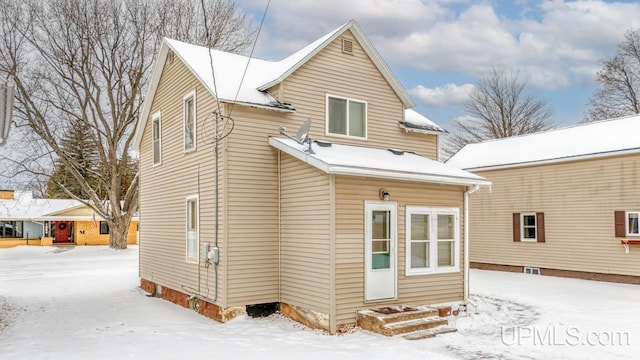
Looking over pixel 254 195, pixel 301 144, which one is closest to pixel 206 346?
pixel 254 195

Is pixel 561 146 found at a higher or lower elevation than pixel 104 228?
higher

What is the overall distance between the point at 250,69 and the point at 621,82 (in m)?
32.5

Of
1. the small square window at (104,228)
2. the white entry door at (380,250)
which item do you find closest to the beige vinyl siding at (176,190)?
the white entry door at (380,250)

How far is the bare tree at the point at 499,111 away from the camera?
130 feet

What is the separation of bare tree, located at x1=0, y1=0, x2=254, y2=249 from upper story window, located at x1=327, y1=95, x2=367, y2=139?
17451 millimetres

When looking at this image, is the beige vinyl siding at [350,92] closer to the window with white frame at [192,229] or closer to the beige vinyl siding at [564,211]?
the window with white frame at [192,229]

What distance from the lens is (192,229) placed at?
11789 millimetres

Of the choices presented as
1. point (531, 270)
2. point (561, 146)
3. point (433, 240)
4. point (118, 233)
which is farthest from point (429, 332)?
point (118, 233)

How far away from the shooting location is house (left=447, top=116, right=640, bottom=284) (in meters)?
15.3

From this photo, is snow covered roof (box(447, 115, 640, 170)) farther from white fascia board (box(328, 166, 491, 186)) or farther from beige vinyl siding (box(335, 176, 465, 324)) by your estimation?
beige vinyl siding (box(335, 176, 465, 324))

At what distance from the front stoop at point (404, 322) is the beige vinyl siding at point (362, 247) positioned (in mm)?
258

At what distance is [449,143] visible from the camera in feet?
140

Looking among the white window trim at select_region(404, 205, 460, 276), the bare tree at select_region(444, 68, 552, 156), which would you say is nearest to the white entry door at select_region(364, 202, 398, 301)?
the white window trim at select_region(404, 205, 460, 276)

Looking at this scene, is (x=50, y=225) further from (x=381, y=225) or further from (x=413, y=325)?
(x=413, y=325)
